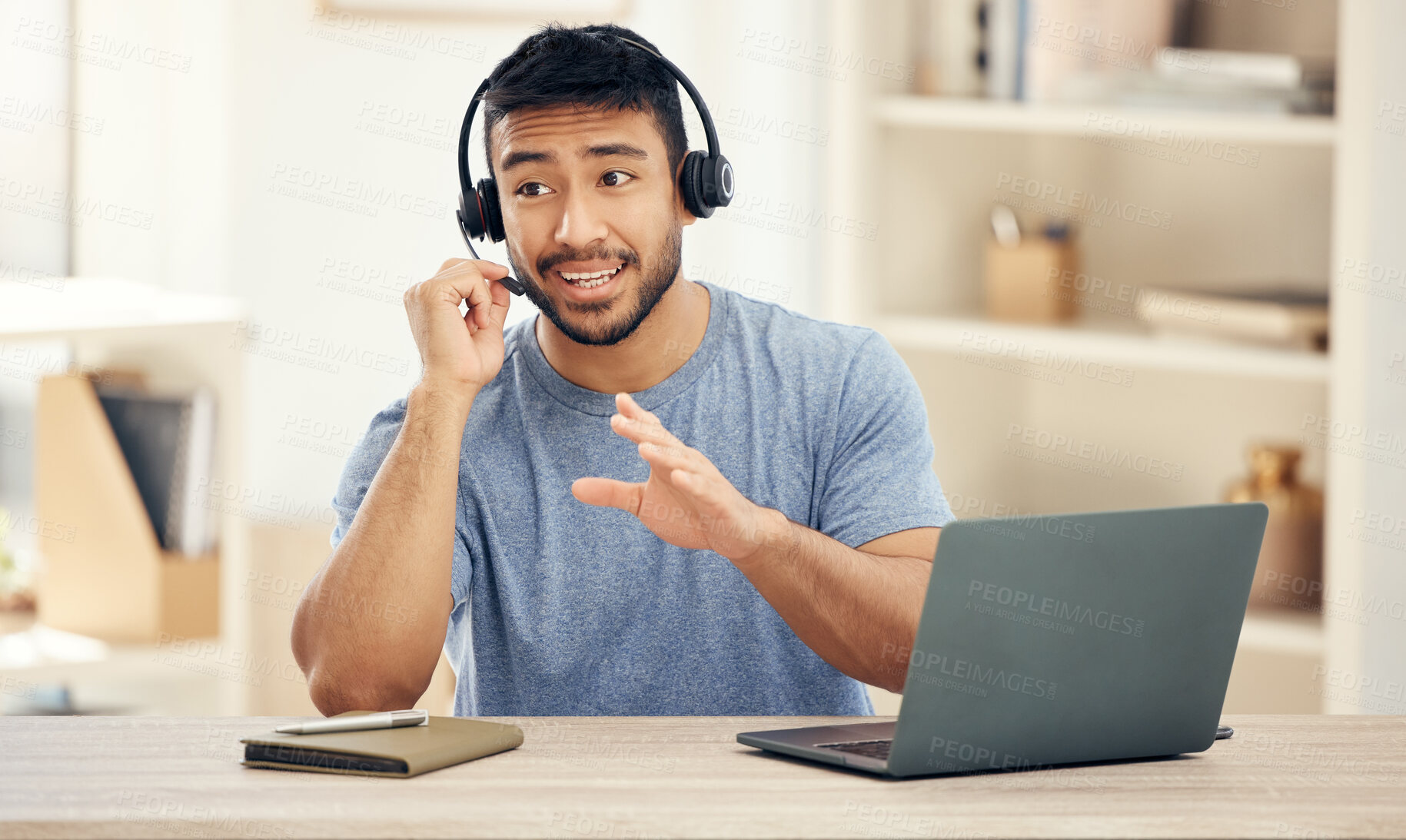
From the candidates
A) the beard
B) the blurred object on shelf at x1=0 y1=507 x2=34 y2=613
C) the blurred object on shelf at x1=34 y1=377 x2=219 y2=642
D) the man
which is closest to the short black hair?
the man

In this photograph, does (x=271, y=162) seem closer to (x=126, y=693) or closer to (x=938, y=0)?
(x=126, y=693)

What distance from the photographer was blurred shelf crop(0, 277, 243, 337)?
2338 millimetres

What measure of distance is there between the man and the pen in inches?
11.4

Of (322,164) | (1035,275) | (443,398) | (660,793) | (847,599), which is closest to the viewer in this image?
(660,793)

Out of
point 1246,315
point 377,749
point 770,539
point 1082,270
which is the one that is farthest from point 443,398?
point 1082,270

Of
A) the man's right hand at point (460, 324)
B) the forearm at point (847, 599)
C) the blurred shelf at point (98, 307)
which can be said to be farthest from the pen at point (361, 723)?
the blurred shelf at point (98, 307)

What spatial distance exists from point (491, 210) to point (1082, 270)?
4.56 ft

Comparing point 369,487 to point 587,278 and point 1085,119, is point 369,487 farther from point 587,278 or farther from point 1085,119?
point 1085,119

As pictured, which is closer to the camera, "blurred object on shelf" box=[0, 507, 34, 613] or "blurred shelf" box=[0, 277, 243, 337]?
"blurred shelf" box=[0, 277, 243, 337]

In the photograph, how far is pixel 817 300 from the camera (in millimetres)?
2756

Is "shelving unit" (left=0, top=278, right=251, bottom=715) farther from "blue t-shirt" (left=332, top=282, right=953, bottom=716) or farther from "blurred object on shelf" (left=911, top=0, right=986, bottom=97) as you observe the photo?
"blurred object on shelf" (left=911, top=0, right=986, bottom=97)

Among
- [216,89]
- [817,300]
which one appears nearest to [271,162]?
[216,89]

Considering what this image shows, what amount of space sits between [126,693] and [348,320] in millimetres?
864

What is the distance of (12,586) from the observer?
2492mm
